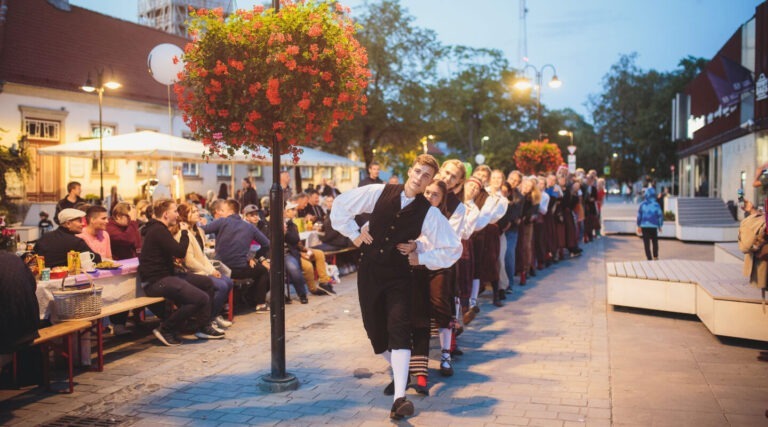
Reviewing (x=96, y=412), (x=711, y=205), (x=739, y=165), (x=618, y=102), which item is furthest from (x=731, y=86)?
(x=618, y=102)

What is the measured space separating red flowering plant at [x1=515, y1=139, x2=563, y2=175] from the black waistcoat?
61.7ft

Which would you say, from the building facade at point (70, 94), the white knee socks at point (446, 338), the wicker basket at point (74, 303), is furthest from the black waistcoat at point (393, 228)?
the building facade at point (70, 94)

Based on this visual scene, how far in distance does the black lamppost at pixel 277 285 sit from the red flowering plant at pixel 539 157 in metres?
18.6

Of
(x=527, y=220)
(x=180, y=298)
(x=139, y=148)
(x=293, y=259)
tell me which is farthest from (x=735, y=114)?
(x=180, y=298)

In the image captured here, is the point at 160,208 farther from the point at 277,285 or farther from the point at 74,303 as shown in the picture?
the point at 277,285

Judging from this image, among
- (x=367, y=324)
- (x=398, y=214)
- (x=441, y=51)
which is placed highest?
(x=441, y=51)

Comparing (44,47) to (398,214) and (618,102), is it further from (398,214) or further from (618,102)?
(618,102)

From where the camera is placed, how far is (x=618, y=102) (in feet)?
213

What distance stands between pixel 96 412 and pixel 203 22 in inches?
129

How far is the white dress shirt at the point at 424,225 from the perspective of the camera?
5285 millimetres

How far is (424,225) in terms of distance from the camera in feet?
17.4

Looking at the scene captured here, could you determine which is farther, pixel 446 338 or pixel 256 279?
pixel 256 279

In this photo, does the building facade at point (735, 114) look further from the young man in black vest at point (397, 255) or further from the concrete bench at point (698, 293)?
the young man in black vest at point (397, 255)

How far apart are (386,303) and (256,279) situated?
4.98 metres
